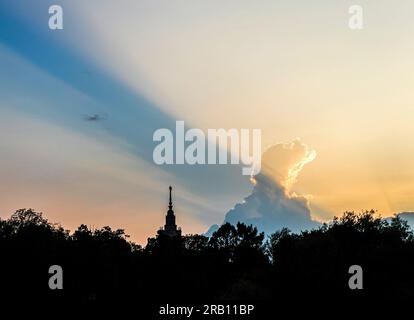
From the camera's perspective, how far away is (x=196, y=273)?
103 m

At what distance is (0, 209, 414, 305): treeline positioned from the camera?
62.2m

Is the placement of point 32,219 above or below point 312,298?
above

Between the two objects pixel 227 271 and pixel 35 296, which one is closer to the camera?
pixel 35 296

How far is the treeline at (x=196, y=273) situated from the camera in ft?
204

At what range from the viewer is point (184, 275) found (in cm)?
9888

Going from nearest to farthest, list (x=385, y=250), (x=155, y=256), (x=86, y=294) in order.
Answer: (x=385, y=250), (x=86, y=294), (x=155, y=256)

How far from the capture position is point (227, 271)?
361 feet

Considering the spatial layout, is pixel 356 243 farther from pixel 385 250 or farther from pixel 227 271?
pixel 227 271
